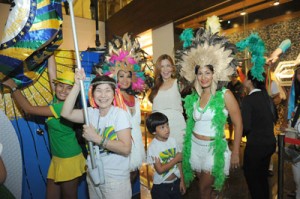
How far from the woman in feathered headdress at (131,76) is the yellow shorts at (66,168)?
52 centimetres

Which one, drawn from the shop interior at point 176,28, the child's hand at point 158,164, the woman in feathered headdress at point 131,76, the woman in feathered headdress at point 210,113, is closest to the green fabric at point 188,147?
the woman in feathered headdress at point 210,113

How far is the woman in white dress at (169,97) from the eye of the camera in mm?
2836

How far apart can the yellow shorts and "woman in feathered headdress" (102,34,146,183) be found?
0.52 meters

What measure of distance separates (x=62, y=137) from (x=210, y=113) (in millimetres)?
1394

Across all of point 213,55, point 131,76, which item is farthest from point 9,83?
point 213,55

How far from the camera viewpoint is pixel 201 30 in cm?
255

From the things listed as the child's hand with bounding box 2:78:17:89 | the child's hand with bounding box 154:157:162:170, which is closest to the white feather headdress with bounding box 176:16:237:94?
the child's hand with bounding box 154:157:162:170

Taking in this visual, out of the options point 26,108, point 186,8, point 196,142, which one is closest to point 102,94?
point 26,108

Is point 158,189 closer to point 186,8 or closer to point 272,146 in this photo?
point 272,146

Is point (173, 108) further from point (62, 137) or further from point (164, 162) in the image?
point (62, 137)

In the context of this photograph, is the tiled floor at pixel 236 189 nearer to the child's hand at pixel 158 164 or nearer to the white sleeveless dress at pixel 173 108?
the white sleeveless dress at pixel 173 108

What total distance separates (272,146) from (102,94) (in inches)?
75.5

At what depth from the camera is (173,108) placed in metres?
2.87

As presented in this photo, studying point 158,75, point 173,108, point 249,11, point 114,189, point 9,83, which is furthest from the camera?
point 249,11
